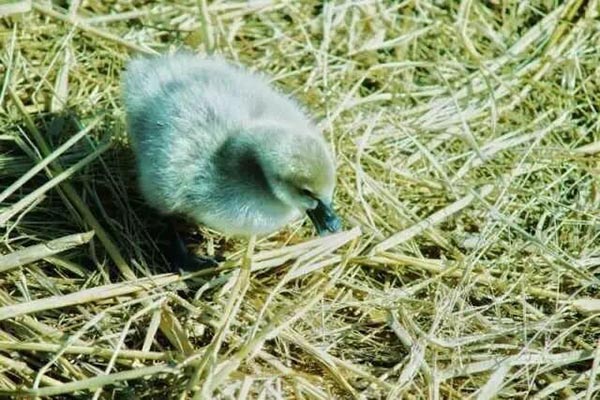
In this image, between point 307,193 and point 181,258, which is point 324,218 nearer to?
point 307,193

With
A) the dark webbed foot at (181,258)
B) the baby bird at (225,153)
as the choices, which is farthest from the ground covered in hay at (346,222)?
the baby bird at (225,153)

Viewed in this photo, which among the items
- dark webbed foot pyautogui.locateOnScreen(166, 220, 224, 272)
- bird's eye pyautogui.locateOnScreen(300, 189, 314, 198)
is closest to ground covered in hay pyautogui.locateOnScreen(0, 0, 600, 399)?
dark webbed foot pyautogui.locateOnScreen(166, 220, 224, 272)

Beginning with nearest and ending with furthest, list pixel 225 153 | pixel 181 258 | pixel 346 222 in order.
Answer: pixel 225 153 < pixel 181 258 < pixel 346 222

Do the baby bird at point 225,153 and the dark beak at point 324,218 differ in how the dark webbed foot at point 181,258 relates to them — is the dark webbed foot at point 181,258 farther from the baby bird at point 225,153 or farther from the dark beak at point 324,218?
the dark beak at point 324,218

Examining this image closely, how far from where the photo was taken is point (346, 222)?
348cm

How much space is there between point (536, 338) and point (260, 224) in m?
0.82

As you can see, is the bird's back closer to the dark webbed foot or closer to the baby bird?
the baby bird

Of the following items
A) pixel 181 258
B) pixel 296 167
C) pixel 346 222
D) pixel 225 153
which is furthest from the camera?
pixel 346 222

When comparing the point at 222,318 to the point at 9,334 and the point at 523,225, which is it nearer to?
the point at 9,334

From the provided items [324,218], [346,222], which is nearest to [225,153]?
[324,218]

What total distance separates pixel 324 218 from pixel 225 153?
31 centimetres

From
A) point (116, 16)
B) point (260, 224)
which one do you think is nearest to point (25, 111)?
point (116, 16)

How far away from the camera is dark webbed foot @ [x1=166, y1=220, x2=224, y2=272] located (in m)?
3.28

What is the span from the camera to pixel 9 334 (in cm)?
302
